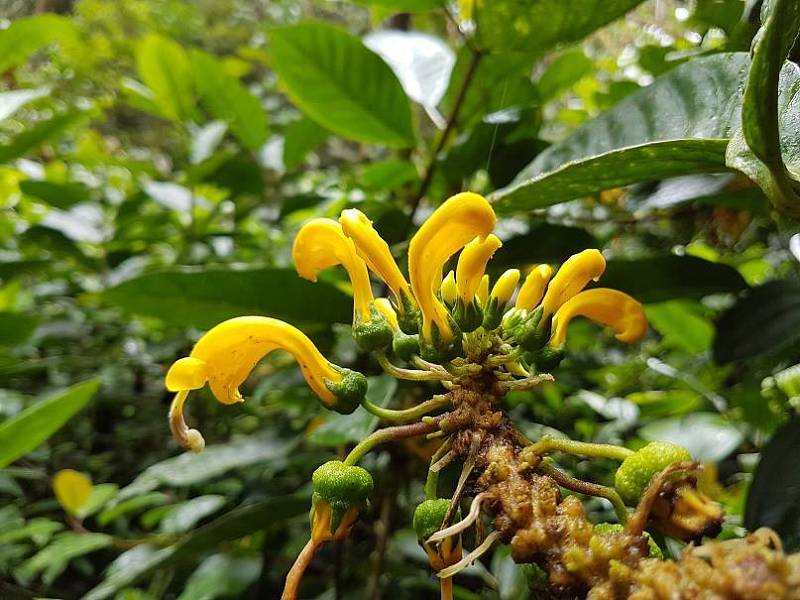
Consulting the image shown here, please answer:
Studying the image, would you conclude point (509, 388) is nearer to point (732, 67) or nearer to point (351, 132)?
point (732, 67)

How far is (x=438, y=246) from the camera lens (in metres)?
0.42

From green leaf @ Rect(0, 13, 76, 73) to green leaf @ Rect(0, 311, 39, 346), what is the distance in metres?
0.57

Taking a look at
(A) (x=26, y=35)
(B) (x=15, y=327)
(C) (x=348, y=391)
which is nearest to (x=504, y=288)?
(C) (x=348, y=391)

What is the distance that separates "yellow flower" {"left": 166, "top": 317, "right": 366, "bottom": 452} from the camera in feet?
1.40

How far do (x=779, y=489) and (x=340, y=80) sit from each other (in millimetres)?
713

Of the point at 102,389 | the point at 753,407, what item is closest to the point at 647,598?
the point at 753,407

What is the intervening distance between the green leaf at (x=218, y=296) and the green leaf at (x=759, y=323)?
45cm

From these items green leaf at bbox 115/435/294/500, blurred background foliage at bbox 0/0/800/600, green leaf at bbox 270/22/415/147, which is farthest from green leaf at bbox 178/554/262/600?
green leaf at bbox 270/22/415/147

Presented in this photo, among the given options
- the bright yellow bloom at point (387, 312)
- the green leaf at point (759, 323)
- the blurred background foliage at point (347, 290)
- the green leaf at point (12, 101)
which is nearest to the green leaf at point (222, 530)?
the blurred background foliage at point (347, 290)

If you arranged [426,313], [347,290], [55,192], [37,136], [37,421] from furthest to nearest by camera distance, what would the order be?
[55,192], [37,136], [347,290], [37,421], [426,313]

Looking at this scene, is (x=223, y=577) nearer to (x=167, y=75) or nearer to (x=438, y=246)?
(x=438, y=246)

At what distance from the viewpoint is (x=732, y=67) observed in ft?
1.66

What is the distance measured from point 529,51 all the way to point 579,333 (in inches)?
26.0

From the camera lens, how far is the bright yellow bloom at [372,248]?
17.1 inches
